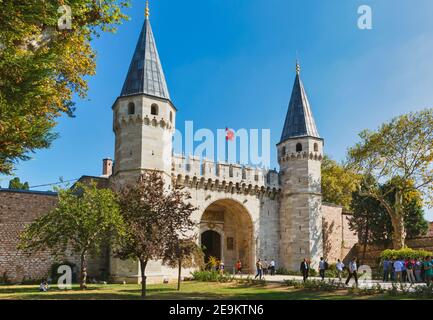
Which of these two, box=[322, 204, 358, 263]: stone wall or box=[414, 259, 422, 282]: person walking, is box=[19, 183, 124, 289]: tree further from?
box=[322, 204, 358, 263]: stone wall

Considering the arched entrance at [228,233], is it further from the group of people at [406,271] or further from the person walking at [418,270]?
the person walking at [418,270]

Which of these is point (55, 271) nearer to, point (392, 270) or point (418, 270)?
point (392, 270)

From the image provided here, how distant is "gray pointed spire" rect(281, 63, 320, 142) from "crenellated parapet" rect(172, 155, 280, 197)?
331cm

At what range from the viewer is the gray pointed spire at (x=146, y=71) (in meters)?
25.6

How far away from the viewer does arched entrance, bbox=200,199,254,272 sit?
1211 inches

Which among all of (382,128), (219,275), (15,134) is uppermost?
(382,128)

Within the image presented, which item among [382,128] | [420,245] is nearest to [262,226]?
[382,128]

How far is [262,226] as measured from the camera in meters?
30.8

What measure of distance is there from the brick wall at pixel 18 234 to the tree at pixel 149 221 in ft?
26.6

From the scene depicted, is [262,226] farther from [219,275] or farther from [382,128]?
[382,128]

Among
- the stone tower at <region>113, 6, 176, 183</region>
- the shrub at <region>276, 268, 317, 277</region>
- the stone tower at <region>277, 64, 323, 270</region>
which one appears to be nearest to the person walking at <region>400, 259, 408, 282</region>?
the shrub at <region>276, 268, 317, 277</region>

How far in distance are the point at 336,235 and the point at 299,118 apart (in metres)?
10.2

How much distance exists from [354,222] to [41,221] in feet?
87.7

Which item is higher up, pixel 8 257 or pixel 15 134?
pixel 15 134
